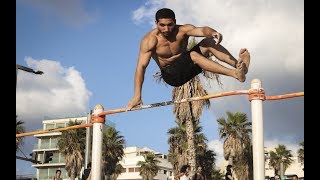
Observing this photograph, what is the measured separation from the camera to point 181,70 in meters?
11.0

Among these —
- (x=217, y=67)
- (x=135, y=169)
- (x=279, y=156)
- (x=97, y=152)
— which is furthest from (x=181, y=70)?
(x=135, y=169)

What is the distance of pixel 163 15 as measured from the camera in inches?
413

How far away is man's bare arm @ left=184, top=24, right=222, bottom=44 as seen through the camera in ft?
31.4

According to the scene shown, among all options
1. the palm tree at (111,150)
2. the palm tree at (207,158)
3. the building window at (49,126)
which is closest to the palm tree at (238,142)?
the palm tree at (207,158)

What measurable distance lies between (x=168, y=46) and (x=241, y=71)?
2018 millimetres

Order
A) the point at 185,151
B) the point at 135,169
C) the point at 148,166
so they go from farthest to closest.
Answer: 1. the point at 135,169
2. the point at 148,166
3. the point at 185,151

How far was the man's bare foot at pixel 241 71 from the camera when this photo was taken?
923 cm

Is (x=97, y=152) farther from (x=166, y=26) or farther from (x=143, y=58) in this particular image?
(x=166, y=26)

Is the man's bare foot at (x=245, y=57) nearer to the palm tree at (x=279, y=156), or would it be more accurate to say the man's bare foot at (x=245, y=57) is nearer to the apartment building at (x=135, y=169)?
the palm tree at (x=279, y=156)

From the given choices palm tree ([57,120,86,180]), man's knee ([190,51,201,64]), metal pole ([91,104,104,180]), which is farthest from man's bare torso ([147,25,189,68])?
palm tree ([57,120,86,180])

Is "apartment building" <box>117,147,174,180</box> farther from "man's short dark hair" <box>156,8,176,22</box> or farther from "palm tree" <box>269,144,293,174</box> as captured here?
"man's short dark hair" <box>156,8,176,22</box>
